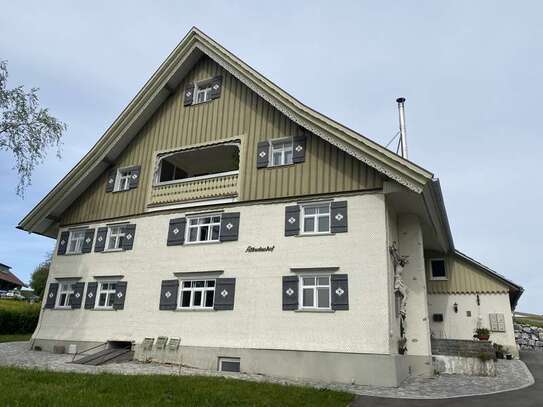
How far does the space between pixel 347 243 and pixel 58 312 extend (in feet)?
Answer: 46.6

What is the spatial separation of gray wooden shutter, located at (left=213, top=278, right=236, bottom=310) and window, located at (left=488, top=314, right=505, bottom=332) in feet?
47.8

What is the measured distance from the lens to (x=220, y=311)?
53.9 feet

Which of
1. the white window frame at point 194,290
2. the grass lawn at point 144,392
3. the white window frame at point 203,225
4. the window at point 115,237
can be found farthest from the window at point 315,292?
the window at point 115,237

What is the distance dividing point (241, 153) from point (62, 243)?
10995 mm

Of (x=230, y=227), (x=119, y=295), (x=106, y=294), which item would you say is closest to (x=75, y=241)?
(x=106, y=294)

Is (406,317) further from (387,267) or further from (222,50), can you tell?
(222,50)

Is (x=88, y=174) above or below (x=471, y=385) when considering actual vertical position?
above

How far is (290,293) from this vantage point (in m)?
15.3

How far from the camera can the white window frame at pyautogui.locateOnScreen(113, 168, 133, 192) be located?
2103cm

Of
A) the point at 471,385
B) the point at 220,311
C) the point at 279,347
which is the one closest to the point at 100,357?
the point at 220,311

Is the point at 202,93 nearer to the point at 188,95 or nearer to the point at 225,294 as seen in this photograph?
the point at 188,95

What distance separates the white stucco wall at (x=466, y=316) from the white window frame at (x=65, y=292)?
60.3ft

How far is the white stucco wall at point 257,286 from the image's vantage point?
1438cm

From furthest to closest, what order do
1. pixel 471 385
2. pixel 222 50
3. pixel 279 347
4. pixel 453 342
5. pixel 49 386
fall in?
1. pixel 222 50
2. pixel 453 342
3. pixel 279 347
4. pixel 471 385
5. pixel 49 386
